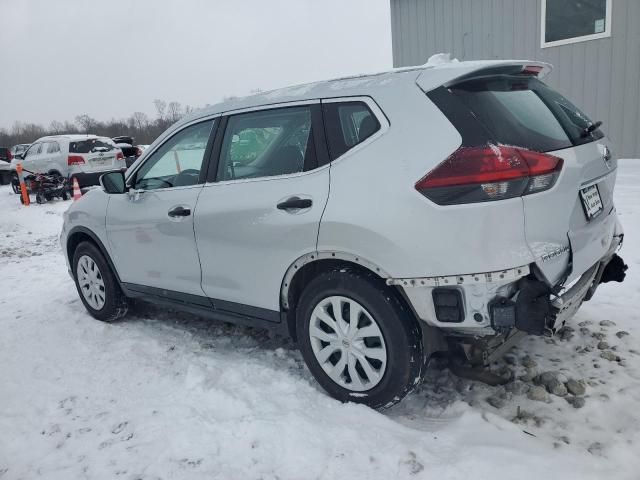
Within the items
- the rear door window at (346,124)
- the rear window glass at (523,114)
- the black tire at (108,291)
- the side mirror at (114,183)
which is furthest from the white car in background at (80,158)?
the rear window glass at (523,114)

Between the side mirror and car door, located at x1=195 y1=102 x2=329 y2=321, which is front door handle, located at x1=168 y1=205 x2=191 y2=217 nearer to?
car door, located at x1=195 y1=102 x2=329 y2=321

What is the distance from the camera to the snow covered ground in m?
2.34

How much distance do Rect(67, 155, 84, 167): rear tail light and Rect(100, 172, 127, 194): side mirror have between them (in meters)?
11.8

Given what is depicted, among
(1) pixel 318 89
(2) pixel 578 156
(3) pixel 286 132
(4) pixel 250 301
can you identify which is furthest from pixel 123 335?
(2) pixel 578 156

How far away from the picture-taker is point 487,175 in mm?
2186

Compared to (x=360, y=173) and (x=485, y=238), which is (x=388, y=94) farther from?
(x=485, y=238)

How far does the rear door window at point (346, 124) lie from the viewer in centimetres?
258

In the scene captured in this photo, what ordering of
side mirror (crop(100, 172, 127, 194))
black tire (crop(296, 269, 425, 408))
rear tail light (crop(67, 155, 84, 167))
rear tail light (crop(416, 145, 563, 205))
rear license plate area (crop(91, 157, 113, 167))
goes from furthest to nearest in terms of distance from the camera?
rear license plate area (crop(91, 157, 113, 167)) < rear tail light (crop(67, 155, 84, 167)) < side mirror (crop(100, 172, 127, 194)) < black tire (crop(296, 269, 425, 408)) < rear tail light (crop(416, 145, 563, 205))

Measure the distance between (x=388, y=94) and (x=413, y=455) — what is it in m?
1.80

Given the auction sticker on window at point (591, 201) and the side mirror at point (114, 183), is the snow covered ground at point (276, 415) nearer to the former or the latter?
the auction sticker on window at point (591, 201)

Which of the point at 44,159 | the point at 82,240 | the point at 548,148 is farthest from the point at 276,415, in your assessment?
the point at 44,159

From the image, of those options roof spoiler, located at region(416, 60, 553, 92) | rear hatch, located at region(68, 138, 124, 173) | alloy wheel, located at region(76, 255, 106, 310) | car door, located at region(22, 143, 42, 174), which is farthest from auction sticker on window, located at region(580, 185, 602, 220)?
car door, located at region(22, 143, 42, 174)

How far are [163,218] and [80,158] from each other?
12529 millimetres

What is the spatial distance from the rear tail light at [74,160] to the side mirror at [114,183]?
38.7 feet
